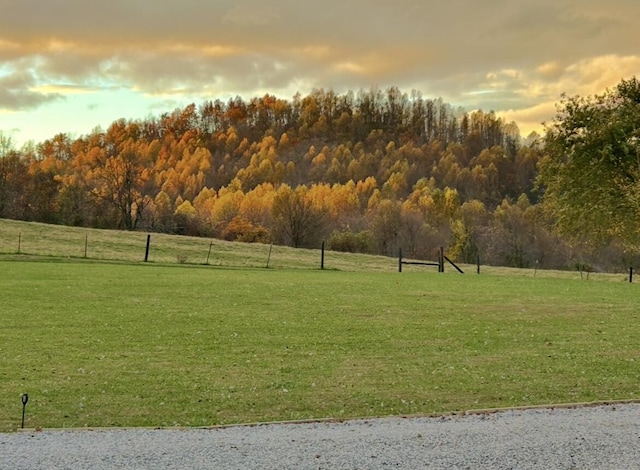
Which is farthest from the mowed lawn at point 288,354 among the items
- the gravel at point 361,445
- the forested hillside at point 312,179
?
the forested hillside at point 312,179

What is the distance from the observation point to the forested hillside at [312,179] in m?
78.3

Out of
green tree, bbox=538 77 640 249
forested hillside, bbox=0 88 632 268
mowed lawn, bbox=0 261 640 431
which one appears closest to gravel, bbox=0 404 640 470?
mowed lawn, bbox=0 261 640 431

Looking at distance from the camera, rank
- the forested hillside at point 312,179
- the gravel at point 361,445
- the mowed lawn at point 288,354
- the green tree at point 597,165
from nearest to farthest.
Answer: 1. the gravel at point 361,445
2. the mowed lawn at point 288,354
3. the green tree at point 597,165
4. the forested hillside at point 312,179

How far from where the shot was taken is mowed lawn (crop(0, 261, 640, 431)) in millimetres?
8883

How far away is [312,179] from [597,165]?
10976cm

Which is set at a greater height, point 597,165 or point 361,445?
point 597,165

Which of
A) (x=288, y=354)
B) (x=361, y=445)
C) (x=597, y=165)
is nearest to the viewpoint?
(x=361, y=445)

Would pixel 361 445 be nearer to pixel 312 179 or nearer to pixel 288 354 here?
pixel 288 354

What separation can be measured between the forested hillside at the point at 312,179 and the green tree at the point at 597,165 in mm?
3017

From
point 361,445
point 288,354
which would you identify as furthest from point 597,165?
point 361,445

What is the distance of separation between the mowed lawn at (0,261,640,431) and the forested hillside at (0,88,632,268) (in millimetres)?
24107

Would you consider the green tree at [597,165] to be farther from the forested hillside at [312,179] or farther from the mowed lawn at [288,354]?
the mowed lawn at [288,354]

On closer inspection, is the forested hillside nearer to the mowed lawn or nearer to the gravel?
the mowed lawn

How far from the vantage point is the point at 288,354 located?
12516 millimetres
